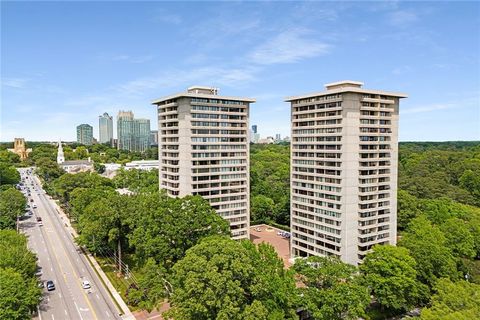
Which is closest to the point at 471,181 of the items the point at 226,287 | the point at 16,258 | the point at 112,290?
the point at 226,287

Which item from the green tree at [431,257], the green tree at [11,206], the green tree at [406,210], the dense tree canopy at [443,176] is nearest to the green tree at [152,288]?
the green tree at [431,257]

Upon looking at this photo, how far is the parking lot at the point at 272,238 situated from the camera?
68562mm

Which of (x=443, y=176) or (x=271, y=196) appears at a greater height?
(x=443, y=176)

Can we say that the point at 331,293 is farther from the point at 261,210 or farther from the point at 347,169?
the point at 261,210

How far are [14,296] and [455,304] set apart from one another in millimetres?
46682

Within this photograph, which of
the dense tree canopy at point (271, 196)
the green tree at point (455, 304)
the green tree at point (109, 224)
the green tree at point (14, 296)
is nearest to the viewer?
the green tree at point (455, 304)

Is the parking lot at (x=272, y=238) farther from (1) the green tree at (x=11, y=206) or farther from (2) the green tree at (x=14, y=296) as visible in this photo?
(1) the green tree at (x=11, y=206)

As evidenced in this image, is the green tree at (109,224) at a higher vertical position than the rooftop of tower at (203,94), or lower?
lower

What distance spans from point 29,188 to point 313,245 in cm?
12405

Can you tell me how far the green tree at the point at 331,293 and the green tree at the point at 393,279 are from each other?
16.5ft

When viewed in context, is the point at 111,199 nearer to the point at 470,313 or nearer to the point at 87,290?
the point at 87,290

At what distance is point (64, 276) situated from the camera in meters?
55.7

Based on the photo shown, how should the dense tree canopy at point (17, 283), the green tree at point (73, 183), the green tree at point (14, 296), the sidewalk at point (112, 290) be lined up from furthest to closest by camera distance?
the green tree at point (73, 183)
the sidewalk at point (112, 290)
the dense tree canopy at point (17, 283)
the green tree at point (14, 296)

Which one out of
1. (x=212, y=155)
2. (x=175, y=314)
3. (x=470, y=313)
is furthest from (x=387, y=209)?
(x=175, y=314)
